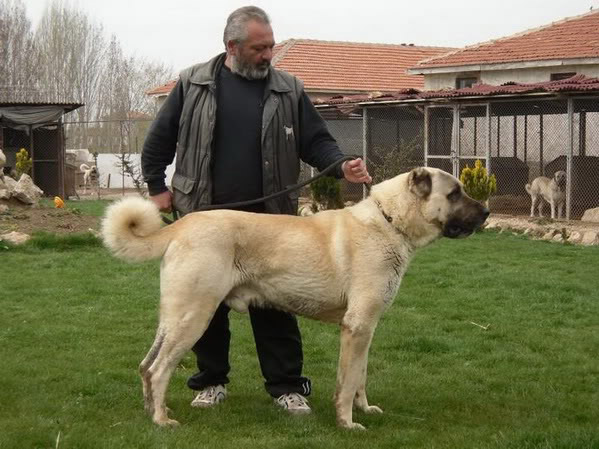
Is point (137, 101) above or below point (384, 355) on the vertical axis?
above

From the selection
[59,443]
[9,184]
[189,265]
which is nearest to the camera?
[59,443]

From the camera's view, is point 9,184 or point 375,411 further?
point 9,184

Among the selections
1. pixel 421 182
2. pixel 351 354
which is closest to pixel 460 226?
pixel 421 182

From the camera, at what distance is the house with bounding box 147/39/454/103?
103ft

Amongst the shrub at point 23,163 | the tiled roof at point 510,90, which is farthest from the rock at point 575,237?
the shrub at point 23,163

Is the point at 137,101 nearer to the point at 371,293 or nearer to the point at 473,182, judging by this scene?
the point at 473,182

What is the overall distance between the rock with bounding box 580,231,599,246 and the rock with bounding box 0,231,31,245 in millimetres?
8223

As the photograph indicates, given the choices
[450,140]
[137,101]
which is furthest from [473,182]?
[137,101]

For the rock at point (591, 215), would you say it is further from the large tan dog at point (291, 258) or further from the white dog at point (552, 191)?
the large tan dog at point (291, 258)

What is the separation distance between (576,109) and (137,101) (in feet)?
125

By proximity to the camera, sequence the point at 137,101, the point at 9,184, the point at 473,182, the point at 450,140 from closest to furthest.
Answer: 1. the point at 473,182
2. the point at 9,184
3. the point at 450,140
4. the point at 137,101

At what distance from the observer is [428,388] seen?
5.55 metres

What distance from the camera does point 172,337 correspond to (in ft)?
15.1

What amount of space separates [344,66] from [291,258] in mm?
29020
